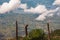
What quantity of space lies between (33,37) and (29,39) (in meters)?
0.90

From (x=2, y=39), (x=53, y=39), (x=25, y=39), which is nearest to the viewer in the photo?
(x=25, y=39)

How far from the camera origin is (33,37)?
102 ft

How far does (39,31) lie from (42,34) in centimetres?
69

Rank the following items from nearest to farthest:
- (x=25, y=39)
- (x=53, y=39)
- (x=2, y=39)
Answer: (x=25, y=39) → (x=53, y=39) → (x=2, y=39)

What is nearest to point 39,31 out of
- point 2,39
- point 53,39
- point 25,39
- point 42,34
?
point 42,34

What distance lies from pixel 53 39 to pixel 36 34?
1241 cm

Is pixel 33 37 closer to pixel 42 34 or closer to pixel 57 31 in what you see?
pixel 42 34

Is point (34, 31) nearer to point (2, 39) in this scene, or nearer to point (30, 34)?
point (30, 34)

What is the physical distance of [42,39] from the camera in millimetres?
31719

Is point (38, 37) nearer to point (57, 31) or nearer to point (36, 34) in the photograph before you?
point (36, 34)

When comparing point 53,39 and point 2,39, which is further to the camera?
point 2,39

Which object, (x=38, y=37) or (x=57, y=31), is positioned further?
(x=57, y=31)

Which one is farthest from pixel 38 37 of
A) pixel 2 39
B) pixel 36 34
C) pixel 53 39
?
pixel 2 39

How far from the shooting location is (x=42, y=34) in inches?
1243
